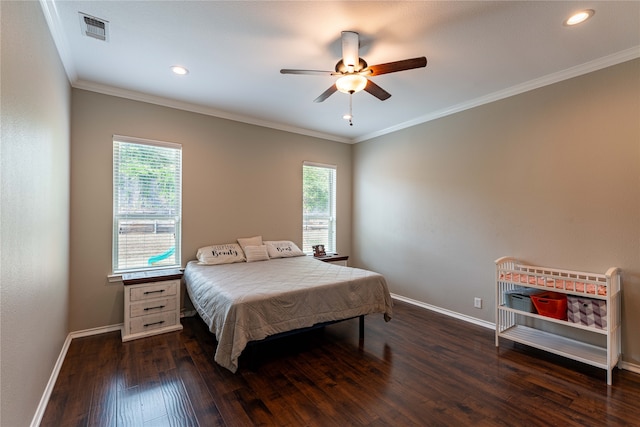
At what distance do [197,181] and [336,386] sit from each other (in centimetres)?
307

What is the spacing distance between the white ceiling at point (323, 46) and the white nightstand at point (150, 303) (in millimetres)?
2198

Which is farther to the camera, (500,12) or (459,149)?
(459,149)

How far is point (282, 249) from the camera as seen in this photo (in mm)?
4457

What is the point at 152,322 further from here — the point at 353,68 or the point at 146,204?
the point at 353,68

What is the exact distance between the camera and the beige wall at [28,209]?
1.38 metres

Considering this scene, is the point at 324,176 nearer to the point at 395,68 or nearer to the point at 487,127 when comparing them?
the point at 487,127

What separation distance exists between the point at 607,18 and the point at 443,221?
8.25 ft

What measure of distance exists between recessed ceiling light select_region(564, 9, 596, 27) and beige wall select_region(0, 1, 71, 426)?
3443 mm

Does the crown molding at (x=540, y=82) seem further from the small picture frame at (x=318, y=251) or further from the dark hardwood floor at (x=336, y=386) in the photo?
the dark hardwood floor at (x=336, y=386)

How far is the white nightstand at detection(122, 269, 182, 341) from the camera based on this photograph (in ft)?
10.3

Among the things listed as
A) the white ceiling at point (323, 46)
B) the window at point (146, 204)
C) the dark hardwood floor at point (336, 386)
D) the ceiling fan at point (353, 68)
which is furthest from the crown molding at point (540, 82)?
the window at point (146, 204)

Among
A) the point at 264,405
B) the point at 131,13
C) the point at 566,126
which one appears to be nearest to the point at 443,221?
the point at 566,126

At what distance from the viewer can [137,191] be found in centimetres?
358

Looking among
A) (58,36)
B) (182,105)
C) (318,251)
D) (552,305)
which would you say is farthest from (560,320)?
(58,36)
